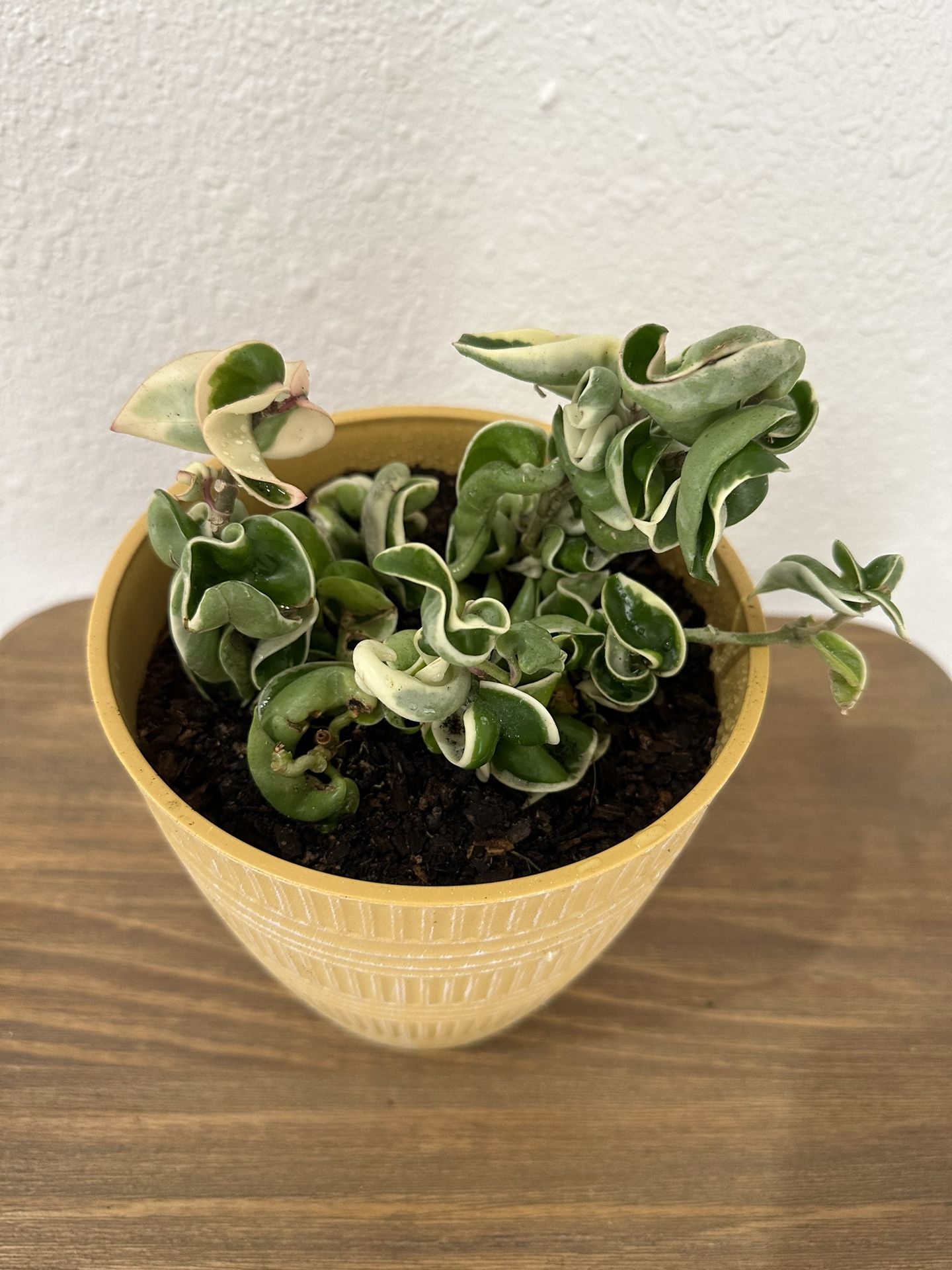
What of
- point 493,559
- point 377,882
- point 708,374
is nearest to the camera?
point 708,374

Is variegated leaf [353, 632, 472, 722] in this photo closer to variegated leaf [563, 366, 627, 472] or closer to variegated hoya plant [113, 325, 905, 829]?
variegated hoya plant [113, 325, 905, 829]

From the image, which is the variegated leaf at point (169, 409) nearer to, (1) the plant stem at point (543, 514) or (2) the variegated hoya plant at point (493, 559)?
(2) the variegated hoya plant at point (493, 559)

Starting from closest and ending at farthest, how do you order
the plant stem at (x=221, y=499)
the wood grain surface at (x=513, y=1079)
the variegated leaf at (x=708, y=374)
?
the variegated leaf at (x=708, y=374) → the plant stem at (x=221, y=499) → the wood grain surface at (x=513, y=1079)

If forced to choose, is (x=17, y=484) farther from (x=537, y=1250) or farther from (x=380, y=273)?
(x=537, y=1250)

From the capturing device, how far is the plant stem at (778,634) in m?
0.52

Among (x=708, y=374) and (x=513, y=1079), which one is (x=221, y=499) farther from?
(x=513, y=1079)

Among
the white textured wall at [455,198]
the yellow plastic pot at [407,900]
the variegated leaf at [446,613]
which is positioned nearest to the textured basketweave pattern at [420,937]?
the yellow plastic pot at [407,900]

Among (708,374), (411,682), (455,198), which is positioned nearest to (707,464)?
(708,374)

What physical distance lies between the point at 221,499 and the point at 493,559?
0.17 meters

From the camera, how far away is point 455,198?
746mm

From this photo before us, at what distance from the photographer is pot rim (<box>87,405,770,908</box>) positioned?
0.43 meters

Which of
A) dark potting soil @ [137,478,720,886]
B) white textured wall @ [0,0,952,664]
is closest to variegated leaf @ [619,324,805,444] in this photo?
dark potting soil @ [137,478,720,886]

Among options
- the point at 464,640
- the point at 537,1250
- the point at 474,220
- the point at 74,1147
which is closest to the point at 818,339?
the point at 474,220

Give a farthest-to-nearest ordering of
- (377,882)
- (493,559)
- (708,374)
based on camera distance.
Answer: (493,559) < (377,882) < (708,374)
